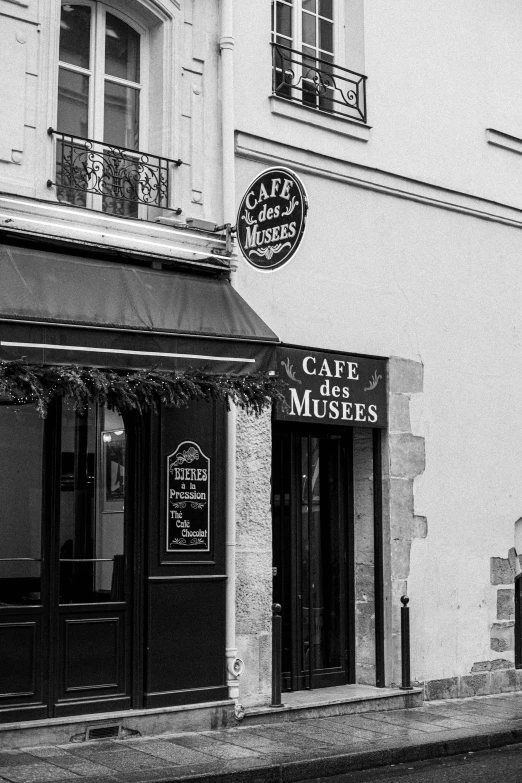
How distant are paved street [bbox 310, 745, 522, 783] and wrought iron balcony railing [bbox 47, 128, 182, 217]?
15.6 feet

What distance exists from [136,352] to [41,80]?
2377 mm

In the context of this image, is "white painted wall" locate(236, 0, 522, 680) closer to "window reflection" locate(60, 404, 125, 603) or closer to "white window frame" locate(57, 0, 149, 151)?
"white window frame" locate(57, 0, 149, 151)

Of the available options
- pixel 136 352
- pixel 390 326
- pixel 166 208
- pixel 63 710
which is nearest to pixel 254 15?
pixel 166 208

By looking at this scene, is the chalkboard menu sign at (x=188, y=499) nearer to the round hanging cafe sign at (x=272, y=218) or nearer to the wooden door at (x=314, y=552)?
the wooden door at (x=314, y=552)

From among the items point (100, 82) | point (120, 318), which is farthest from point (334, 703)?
point (100, 82)

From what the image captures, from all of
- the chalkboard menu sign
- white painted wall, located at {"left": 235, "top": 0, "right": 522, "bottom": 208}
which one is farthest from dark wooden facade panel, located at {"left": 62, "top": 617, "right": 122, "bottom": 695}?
white painted wall, located at {"left": 235, "top": 0, "right": 522, "bottom": 208}

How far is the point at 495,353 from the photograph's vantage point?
1202cm

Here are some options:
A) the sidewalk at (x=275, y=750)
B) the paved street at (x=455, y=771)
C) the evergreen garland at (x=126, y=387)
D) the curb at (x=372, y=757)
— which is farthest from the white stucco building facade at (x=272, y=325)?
the paved street at (x=455, y=771)

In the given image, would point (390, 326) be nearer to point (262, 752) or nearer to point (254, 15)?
point (254, 15)

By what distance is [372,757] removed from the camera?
8.25 meters

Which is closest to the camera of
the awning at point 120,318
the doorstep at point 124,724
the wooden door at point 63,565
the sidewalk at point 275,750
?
the sidewalk at point 275,750

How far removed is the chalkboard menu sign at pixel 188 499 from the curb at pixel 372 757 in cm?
202

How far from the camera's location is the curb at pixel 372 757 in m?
7.43

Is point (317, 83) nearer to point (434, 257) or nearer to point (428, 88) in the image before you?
point (428, 88)
